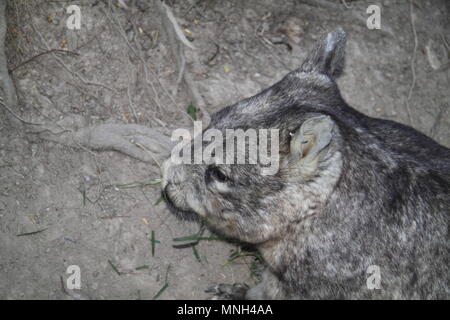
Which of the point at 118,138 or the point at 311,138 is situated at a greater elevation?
the point at 118,138

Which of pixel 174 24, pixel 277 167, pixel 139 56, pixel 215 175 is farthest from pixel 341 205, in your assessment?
pixel 174 24

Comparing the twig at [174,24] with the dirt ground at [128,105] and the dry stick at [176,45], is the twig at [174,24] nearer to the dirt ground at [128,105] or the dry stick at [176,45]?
the dry stick at [176,45]

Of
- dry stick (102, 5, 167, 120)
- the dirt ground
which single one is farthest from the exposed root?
dry stick (102, 5, 167, 120)

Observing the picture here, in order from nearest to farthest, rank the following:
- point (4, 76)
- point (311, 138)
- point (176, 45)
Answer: point (311, 138)
point (4, 76)
point (176, 45)

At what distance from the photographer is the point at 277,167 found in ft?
11.4

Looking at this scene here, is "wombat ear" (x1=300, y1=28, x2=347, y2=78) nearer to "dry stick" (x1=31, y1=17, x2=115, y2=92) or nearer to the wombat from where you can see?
the wombat

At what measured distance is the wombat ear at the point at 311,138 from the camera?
3.13 meters

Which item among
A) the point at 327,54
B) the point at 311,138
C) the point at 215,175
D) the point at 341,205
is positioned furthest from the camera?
the point at 327,54

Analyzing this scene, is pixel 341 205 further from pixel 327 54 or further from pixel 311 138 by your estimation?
pixel 327 54

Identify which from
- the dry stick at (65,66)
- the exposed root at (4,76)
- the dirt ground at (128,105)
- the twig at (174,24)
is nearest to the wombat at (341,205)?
the dirt ground at (128,105)

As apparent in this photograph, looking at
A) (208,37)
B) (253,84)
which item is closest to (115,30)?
(208,37)

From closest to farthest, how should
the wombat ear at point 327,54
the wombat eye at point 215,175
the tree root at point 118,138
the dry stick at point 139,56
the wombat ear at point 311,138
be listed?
the wombat ear at point 311,138, the wombat eye at point 215,175, the wombat ear at point 327,54, the tree root at point 118,138, the dry stick at point 139,56

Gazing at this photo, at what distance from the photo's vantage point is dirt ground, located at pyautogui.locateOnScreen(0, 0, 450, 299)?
4152 millimetres

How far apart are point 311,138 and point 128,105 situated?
2.21 metres
